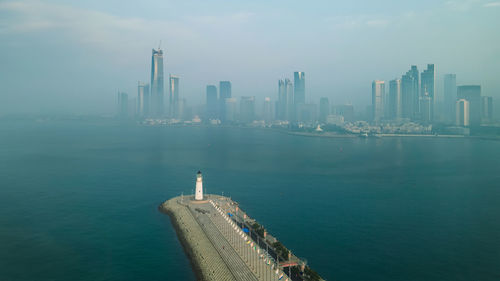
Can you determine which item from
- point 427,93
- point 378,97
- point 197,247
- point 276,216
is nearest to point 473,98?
point 427,93

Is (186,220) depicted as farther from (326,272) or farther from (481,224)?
(481,224)

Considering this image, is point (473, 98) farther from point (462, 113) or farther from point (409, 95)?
point (409, 95)

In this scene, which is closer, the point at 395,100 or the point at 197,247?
the point at 197,247

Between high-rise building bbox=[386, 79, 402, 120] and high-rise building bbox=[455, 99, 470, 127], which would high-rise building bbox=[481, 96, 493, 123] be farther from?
high-rise building bbox=[386, 79, 402, 120]

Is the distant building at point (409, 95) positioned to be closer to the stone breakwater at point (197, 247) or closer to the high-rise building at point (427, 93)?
the high-rise building at point (427, 93)

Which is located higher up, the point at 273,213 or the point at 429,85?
the point at 429,85

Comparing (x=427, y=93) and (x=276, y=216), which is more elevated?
(x=427, y=93)

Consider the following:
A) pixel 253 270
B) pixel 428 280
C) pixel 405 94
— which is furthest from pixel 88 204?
pixel 405 94
